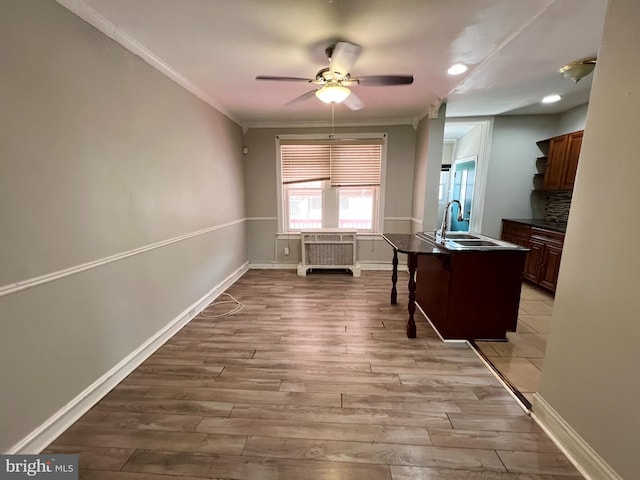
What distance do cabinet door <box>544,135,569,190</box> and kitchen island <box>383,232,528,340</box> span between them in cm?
232

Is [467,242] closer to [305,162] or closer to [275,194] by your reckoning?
[305,162]

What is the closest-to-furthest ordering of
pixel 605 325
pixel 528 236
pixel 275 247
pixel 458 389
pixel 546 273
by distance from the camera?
pixel 605 325
pixel 458 389
pixel 546 273
pixel 528 236
pixel 275 247

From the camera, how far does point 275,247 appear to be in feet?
15.5

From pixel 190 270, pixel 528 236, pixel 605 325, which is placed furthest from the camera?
pixel 528 236

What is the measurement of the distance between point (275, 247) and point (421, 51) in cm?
350

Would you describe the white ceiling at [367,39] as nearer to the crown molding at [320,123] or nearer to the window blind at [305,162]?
the crown molding at [320,123]

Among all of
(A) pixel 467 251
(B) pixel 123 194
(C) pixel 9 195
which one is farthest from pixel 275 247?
(C) pixel 9 195

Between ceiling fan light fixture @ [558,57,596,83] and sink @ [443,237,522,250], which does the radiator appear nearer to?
sink @ [443,237,522,250]

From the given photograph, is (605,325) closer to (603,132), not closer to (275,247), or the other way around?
(603,132)

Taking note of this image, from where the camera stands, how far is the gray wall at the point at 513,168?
405 centimetres

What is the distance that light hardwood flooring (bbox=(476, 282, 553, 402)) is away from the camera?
189cm

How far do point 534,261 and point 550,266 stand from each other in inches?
12.6

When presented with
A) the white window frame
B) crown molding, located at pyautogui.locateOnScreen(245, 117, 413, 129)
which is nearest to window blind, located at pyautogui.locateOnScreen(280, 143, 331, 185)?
the white window frame

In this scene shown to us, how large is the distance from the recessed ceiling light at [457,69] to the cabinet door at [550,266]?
7.95 ft
